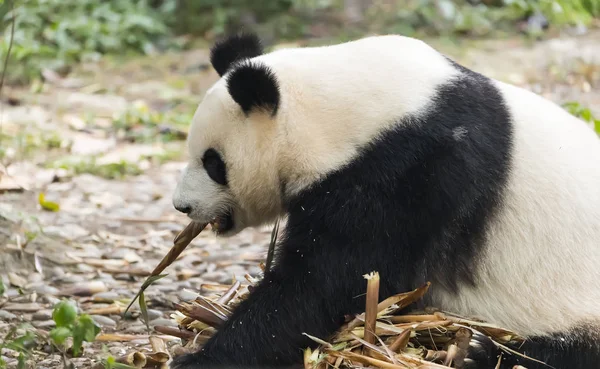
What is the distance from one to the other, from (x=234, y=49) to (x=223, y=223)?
91 centimetres

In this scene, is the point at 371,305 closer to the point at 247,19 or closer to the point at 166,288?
the point at 166,288

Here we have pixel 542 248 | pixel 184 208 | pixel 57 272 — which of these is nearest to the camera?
pixel 542 248

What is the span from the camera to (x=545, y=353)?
368 centimetres

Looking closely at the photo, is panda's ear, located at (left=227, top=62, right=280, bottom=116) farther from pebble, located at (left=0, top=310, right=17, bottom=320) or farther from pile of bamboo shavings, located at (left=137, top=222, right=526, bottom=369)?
pebble, located at (left=0, top=310, right=17, bottom=320)

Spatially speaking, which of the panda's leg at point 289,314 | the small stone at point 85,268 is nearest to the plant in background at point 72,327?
the panda's leg at point 289,314

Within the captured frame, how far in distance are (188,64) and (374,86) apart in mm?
8905

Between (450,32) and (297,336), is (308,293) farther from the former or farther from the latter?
(450,32)

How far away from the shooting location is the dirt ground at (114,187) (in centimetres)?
522

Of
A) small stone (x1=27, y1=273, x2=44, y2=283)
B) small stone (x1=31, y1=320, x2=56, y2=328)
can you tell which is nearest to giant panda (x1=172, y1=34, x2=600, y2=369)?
small stone (x1=31, y1=320, x2=56, y2=328)

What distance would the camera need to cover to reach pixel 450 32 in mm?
13078

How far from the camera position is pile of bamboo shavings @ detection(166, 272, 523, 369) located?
3.59m

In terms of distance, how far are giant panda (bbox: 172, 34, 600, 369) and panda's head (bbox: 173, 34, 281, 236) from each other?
0.02 m

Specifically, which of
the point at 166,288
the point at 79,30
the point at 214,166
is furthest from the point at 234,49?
the point at 79,30

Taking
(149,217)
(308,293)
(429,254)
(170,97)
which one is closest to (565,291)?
(429,254)
